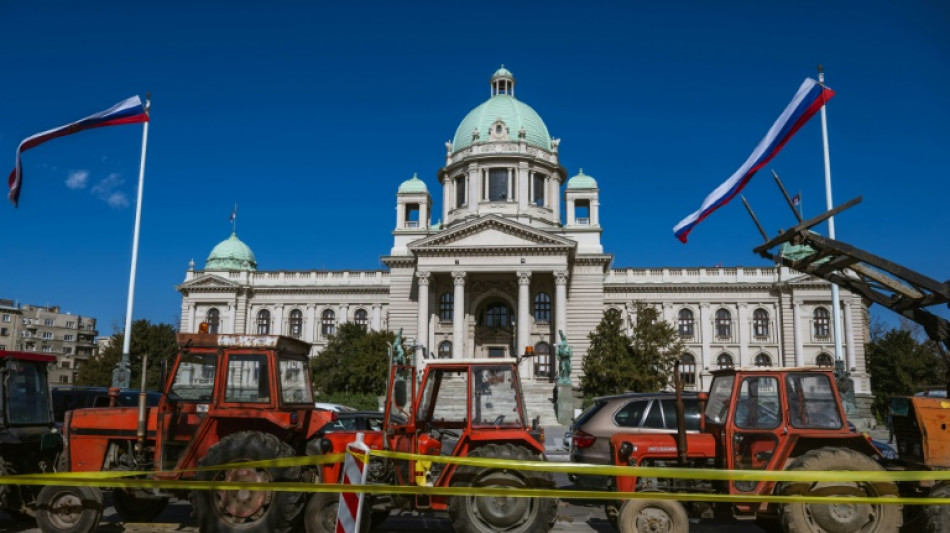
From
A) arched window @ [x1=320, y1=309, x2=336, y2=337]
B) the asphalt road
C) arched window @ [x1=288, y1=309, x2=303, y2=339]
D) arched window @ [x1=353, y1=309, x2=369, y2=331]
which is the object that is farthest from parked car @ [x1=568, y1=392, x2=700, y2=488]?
arched window @ [x1=288, y1=309, x2=303, y2=339]

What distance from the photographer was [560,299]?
158ft

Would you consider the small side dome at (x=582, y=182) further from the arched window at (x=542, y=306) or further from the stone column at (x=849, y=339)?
the stone column at (x=849, y=339)

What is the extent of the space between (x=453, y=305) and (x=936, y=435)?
1727 inches

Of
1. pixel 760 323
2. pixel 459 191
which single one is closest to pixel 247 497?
pixel 459 191

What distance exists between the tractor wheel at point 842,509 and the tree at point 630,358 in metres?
33.2

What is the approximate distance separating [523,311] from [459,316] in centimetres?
451

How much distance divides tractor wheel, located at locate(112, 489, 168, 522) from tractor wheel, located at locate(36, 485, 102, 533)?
995 mm

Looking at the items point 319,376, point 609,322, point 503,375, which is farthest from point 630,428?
point 319,376

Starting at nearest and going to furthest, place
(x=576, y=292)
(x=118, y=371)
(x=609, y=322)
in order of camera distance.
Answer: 1. (x=118, y=371)
2. (x=609, y=322)
3. (x=576, y=292)

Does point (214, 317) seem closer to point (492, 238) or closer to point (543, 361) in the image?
point (492, 238)

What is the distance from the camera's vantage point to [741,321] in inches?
2143

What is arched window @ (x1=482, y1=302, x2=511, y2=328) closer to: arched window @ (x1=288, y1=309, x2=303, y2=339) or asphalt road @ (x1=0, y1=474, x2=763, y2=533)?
arched window @ (x1=288, y1=309, x2=303, y2=339)

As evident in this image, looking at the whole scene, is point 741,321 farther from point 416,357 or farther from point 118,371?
point 118,371

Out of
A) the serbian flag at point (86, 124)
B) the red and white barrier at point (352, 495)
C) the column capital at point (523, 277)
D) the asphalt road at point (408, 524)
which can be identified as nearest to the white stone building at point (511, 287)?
the column capital at point (523, 277)
